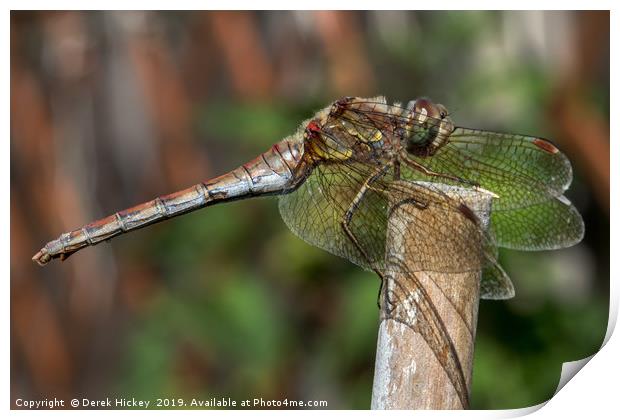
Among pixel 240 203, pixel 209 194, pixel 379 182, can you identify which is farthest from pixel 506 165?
pixel 240 203

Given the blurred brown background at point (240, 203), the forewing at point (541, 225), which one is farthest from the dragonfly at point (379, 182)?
the blurred brown background at point (240, 203)

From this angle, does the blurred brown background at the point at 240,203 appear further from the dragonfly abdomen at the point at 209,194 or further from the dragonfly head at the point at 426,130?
the dragonfly abdomen at the point at 209,194

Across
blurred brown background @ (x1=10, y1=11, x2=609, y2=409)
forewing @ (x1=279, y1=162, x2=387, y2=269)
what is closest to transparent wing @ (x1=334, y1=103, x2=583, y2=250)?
forewing @ (x1=279, y1=162, x2=387, y2=269)

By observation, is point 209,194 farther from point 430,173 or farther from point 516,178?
point 516,178

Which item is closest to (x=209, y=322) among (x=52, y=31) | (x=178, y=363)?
(x=178, y=363)

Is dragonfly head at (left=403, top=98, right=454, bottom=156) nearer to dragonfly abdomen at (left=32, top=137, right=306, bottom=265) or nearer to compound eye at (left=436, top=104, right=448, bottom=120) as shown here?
compound eye at (left=436, top=104, right=448, bottom=120)

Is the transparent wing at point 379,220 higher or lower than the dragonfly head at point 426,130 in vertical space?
lower
